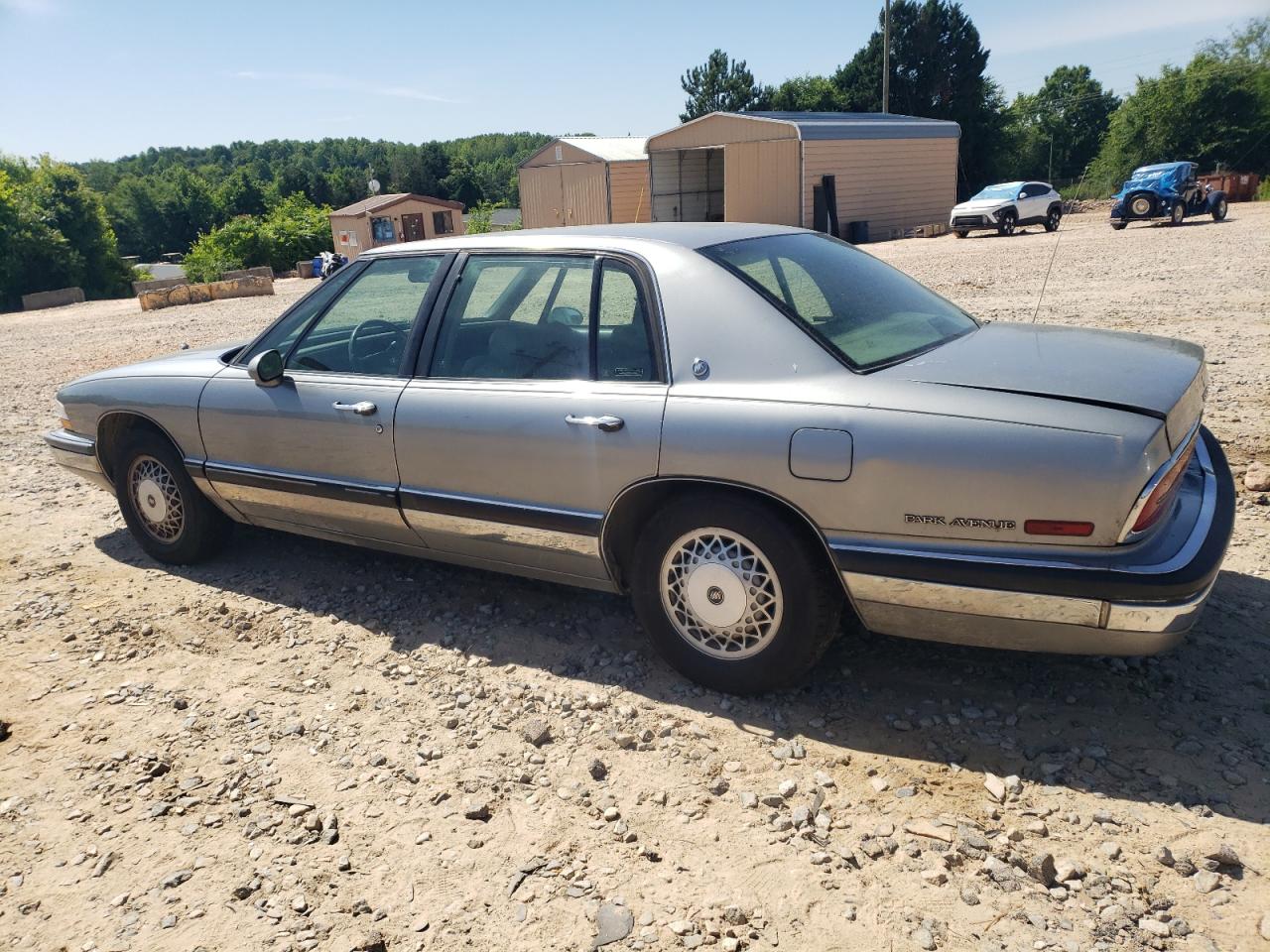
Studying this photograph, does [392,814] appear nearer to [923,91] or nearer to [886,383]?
[886,383]

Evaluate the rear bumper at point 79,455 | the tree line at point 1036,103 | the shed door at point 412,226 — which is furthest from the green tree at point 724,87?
the rear bumper at point 79,455

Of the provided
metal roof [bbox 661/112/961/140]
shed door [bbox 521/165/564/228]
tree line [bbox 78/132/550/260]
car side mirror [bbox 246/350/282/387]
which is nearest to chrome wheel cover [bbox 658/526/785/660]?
car side mirror [bbox 246/350/282/387]

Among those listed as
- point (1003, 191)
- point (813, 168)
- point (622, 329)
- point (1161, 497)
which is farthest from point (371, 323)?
point (1003, 191)

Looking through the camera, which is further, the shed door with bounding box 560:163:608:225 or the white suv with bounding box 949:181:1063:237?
the shed door with bounding box 560:163:608:225

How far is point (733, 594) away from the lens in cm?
330

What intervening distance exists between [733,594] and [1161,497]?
1.36 metres

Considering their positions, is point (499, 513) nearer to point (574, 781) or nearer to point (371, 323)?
point (574, 781)

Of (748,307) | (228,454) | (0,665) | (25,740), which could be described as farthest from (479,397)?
(0,665)

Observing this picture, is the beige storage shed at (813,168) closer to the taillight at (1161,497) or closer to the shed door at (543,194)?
the shed door at (543,194)

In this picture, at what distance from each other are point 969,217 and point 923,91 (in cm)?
2936

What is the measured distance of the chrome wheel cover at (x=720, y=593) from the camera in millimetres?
3256

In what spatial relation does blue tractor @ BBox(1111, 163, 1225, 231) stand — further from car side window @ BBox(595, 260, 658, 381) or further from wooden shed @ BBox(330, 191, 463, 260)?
wooden shed @ BBox(330, 191, 463, 260)

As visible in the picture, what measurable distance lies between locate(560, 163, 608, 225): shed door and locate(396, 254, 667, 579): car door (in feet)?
96.3

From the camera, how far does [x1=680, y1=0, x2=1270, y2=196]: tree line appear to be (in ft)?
129
